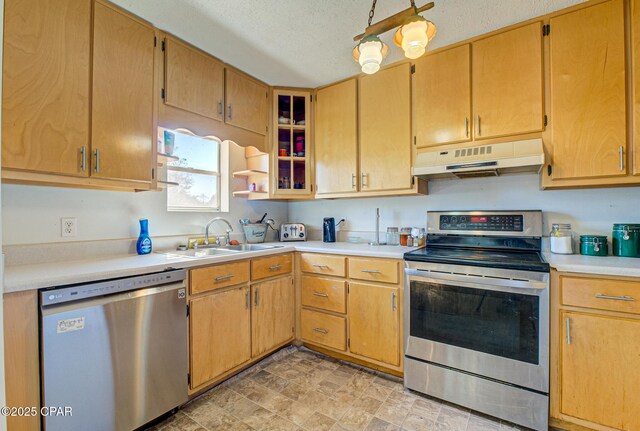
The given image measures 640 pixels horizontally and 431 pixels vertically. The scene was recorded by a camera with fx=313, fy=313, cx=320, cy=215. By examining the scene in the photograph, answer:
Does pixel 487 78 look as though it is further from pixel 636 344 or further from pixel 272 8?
pixel 636 344

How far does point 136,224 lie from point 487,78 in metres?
2.66

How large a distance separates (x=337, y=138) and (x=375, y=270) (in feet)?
4.07

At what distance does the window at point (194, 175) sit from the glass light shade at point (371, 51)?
1404 millimetres

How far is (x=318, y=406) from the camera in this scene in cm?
194

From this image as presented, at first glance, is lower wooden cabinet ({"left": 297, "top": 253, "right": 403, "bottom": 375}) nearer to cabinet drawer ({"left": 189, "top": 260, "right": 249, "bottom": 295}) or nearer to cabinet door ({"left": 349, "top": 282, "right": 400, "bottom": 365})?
cabinet door ({"left": 349, "top": 282, "right": 400, "bottom": 365})

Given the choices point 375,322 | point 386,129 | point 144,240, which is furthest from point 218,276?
point 386,129

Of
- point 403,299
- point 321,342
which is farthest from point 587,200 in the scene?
point 321,342

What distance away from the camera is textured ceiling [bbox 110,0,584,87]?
5.97 feet

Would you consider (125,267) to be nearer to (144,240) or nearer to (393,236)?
(144,240)

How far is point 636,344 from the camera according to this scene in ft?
5.07

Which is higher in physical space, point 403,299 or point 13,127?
point 13,127

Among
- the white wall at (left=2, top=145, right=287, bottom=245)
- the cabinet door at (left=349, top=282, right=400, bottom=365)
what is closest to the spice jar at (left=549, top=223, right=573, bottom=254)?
the cabinet door at (left=349, top=282, right=400, bottom=365)

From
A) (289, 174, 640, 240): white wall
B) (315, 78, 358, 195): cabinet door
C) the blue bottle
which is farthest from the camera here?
(315, 78, 358, 195): cabinet door

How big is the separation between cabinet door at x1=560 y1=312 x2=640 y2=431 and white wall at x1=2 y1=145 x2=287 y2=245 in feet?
8.63
